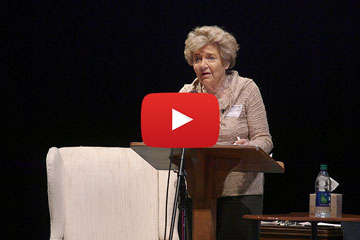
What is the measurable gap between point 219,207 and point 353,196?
4.51ft

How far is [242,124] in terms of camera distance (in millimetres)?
2176

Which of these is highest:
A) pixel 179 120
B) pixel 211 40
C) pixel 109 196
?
pixel 211 40

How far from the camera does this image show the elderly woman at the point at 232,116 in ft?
6.88

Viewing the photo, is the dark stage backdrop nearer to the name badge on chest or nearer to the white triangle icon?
the name badge on chest

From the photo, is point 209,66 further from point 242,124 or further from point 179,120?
point 179,120

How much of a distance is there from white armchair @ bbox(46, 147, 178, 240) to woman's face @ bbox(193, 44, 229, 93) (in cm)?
41

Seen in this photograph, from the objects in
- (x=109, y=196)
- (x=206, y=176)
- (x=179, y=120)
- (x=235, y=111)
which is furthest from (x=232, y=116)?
(x=179, y=120)

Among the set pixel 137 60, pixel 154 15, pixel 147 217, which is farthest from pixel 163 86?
pixel 147 217

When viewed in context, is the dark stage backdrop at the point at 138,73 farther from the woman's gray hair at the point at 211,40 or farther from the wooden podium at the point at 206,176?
the wooden podium at the point at 206,176

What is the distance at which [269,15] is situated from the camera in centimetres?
346

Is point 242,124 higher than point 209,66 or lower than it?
lower
